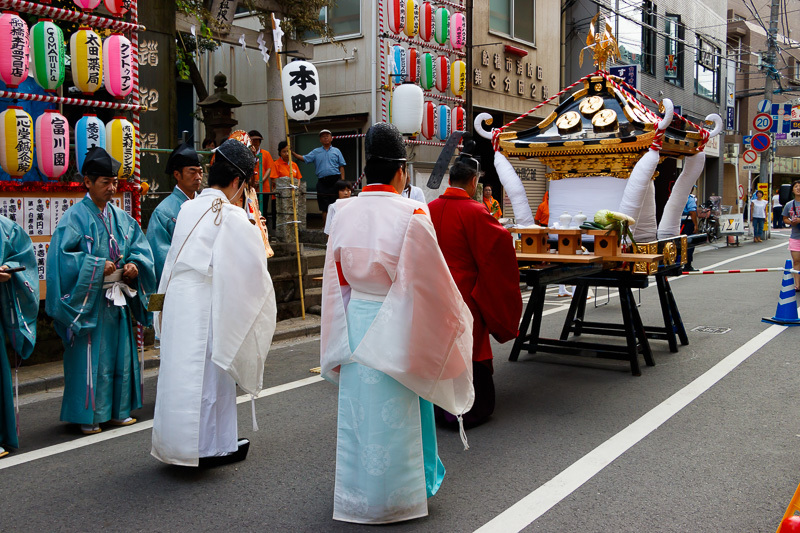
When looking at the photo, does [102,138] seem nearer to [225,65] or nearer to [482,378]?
[482,378]

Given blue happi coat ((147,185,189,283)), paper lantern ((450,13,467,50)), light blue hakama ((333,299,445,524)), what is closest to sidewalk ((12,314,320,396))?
blue happi coat ((147,185,189,283))

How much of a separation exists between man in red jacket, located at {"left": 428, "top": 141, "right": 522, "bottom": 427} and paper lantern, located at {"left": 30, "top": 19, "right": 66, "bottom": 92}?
413 cm

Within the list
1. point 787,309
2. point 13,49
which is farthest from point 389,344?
point 787,309

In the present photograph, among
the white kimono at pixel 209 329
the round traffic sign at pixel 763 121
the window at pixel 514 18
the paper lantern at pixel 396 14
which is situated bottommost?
the white kimono at pixel 209 329

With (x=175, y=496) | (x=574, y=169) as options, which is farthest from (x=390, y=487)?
(x=574, y=169)

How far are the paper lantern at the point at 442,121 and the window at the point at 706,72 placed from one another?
2164 centimetres

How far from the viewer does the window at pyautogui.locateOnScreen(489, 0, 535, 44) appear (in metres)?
19.6

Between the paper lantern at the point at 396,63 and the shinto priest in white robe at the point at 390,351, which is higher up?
the paper lantern at the point at 396,63

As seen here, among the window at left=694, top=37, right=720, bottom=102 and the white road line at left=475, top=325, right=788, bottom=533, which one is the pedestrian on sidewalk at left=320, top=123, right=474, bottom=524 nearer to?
the white road line at left=475, top=325, right=788, bottom=533

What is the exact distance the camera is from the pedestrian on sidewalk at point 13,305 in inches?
186

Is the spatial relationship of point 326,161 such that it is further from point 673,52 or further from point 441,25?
point 673,52

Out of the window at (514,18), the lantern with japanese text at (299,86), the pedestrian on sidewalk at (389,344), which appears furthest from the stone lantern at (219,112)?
the window at (514,18)

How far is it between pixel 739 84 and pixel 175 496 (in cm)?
4563

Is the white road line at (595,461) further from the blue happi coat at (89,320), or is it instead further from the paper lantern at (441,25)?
the paper lantern at (441,25)
